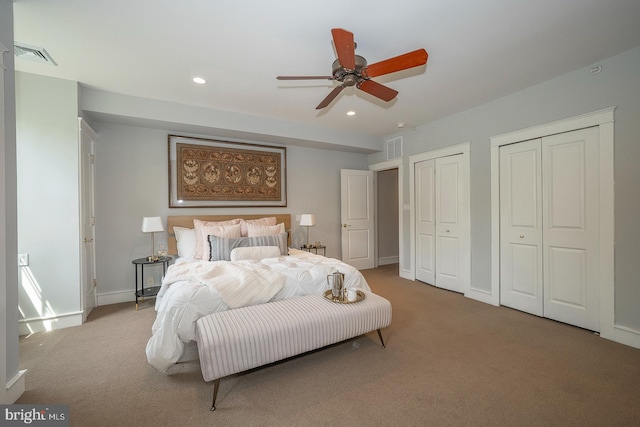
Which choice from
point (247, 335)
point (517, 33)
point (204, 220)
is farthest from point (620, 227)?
point (204, 220)

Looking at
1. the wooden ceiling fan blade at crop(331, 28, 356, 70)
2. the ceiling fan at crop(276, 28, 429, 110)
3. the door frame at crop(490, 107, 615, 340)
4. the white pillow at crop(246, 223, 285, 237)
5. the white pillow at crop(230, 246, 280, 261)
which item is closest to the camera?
the wooden ceiling fan blade at crop(331, 28, 356, 70)

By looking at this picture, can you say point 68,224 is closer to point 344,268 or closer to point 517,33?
point 344,268

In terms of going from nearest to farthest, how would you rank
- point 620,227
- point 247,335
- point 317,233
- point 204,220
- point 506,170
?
point 247,335 < point 620,227 < point 506,170 < point 204,220 < point 317,233

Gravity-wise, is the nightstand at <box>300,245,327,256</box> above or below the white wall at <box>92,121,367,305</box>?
below

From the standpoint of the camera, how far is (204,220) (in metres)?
4.02

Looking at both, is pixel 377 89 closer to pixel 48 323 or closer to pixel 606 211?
pixel 606 211

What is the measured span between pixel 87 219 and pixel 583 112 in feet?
18.7

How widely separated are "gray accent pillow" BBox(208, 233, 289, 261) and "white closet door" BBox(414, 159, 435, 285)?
2.48 m

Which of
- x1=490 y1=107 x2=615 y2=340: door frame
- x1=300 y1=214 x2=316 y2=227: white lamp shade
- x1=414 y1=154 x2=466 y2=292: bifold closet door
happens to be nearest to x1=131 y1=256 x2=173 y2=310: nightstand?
x1=300 y1=214 x2=316 y2=227: white lamp shade

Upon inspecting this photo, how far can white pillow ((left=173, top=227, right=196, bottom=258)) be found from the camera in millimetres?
3602

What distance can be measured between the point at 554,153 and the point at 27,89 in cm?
570

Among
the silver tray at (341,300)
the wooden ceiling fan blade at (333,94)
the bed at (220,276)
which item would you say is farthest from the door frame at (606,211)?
the wooden ceiling fan blade at (333,94)

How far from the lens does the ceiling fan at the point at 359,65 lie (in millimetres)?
1746

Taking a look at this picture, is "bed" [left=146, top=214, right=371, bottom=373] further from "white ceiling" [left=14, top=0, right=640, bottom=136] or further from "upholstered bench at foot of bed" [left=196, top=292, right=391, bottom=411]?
"white ceiling" [left=14, top=0, right=640, bottom=136]
